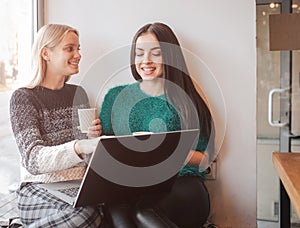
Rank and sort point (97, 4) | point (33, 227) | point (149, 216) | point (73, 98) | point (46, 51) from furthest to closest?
point (97, 4), point (73, 98), point (46, 51), point (33, 227), point (149, 216)

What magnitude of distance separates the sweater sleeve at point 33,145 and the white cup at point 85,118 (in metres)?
0.16

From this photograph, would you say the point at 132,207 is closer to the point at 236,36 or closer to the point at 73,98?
the point at 73,98

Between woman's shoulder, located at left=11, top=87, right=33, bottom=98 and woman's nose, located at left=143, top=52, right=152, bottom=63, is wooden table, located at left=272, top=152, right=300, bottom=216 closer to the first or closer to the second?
woman's nose, located at left=143, top=52, right=152, bottom=63

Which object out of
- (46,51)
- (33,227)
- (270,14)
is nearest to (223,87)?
(270,14)

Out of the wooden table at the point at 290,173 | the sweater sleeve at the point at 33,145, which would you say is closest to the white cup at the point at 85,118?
the sweater sleeve at the point at 33,145

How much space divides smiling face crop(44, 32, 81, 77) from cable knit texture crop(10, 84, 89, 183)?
0.10m

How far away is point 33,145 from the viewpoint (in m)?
1.81

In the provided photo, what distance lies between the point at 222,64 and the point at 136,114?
0.54 meters

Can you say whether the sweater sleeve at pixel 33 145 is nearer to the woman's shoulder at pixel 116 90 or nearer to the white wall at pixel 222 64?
the woman's shoulder at pixel 116 90

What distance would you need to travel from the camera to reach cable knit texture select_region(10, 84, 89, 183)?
1791 millimetres

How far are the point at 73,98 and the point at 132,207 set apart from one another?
0.73 m

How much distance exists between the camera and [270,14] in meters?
2.12

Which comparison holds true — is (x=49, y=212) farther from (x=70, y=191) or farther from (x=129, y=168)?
(x=129, y=168)

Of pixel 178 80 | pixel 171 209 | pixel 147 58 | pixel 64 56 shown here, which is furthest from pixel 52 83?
pixel 171 209
